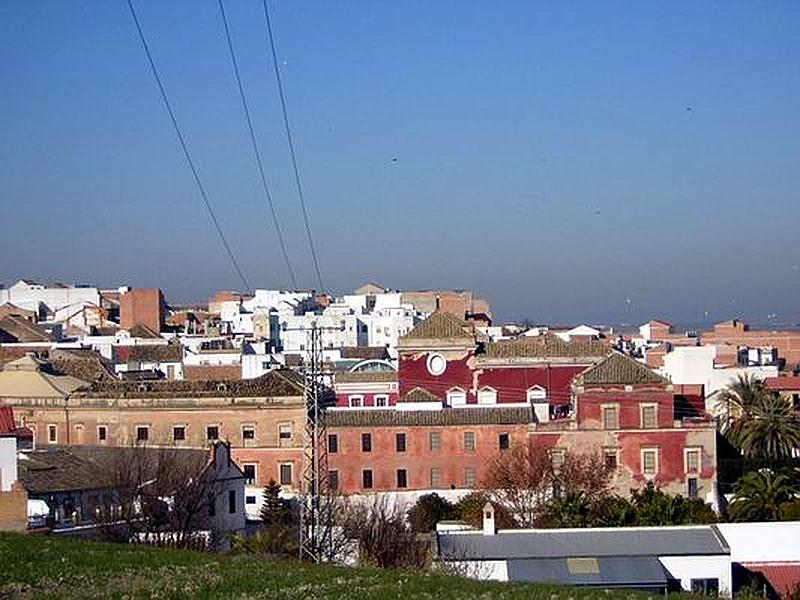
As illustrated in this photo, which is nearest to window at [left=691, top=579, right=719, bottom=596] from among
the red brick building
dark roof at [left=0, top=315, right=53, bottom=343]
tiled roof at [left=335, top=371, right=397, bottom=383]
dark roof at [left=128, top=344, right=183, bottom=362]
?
tiled roof at [left=335, top=371, right=397, bottom=383]

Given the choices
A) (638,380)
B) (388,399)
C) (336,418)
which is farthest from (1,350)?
(638,380)

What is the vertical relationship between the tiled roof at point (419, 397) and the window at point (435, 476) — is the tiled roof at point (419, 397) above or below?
above

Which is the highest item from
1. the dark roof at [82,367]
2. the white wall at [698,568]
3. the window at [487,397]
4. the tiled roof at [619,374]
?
the dark roof at [82,367]

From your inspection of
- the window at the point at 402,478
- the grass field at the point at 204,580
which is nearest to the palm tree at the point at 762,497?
the window at the point at 402,478

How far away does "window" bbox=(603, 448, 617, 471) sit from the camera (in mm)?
53416

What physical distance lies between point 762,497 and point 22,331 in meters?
63.9

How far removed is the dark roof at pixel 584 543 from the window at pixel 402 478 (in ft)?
56.0

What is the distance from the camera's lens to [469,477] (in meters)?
54.8

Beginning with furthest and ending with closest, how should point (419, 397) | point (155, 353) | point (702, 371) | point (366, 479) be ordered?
point (155, 353)
point (702, 371)
point (419, 397)
point (366, 479)

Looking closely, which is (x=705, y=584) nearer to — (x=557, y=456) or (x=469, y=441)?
(x=557, y=456)

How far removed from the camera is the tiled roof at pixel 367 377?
70.7m

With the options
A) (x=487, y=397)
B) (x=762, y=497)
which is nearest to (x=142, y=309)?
(x=487, y=397)

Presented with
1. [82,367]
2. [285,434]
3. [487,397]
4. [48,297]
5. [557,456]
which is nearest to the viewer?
[557,456]

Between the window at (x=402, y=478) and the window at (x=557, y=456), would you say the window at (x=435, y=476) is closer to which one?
the window at (x=402, y=478)
